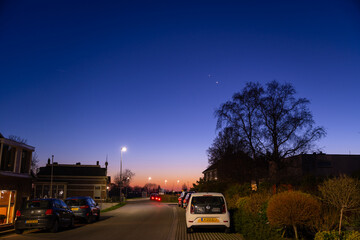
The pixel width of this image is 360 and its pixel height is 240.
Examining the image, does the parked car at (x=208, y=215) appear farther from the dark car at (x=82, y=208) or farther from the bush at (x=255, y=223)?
the dark car at (x=82, y=208)

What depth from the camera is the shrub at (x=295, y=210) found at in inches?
353

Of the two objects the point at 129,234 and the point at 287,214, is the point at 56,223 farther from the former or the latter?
the point at 287,214

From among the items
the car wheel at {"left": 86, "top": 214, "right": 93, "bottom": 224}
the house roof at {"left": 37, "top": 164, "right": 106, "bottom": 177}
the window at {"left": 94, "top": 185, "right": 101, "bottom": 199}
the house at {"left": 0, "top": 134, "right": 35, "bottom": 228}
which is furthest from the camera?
the house roof at {"left": 37, "top": 164, "right": 106, "bottom": 177}

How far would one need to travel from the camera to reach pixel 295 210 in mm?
9000

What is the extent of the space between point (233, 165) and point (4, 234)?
2267 cm

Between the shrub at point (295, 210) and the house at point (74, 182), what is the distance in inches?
2069

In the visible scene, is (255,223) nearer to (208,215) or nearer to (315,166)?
(208,215)

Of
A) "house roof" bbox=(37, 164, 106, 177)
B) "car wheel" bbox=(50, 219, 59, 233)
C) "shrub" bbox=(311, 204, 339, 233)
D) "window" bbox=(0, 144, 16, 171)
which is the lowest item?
"car wheel" bbox=(50, 219, 59, 233)

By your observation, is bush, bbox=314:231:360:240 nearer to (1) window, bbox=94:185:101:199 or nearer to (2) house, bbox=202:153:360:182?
(2) house, bbox=202:153:360:182

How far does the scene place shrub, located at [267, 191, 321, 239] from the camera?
896cm

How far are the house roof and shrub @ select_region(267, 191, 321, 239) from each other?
53.6 m

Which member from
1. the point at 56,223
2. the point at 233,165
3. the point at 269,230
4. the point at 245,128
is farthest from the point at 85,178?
the point at 269,230

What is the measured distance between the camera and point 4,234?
13.8 m

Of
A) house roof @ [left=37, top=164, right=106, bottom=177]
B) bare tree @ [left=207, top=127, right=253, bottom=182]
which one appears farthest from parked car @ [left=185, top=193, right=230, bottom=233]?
house roof @ [left=37, top=164, right=106, bottom=177]
